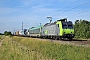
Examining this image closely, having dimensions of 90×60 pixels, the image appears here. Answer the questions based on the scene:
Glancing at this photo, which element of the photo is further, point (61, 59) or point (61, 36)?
point (61, 36)

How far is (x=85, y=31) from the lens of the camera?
186 feet

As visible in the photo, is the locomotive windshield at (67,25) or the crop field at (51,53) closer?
the crop field at (51,53)

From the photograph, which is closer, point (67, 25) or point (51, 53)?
point (51, 53)

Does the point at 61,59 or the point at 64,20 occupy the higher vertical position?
the point at 64,20

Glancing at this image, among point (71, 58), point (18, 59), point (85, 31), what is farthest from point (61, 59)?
point (85, 31)

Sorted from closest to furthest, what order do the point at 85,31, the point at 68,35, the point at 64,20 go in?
1. the point at 68,35
2. the point at 64,20
3. the point at 85,31

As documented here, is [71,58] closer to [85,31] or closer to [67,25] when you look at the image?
[67,25]

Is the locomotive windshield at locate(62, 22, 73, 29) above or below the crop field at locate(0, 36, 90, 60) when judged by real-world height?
above

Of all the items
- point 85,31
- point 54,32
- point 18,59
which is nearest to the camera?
point 18,59

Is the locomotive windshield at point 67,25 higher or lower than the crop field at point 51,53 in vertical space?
higher

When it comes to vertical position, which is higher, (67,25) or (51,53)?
(67,25)

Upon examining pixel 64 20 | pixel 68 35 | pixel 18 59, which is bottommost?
pixel 18 59

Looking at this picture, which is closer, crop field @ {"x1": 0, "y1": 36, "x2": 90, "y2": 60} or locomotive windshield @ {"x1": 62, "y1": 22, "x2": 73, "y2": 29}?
crop field @ {"x1": 0, "y1": 36, "x2": 90, "y2": 60}

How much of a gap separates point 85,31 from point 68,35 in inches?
1120
